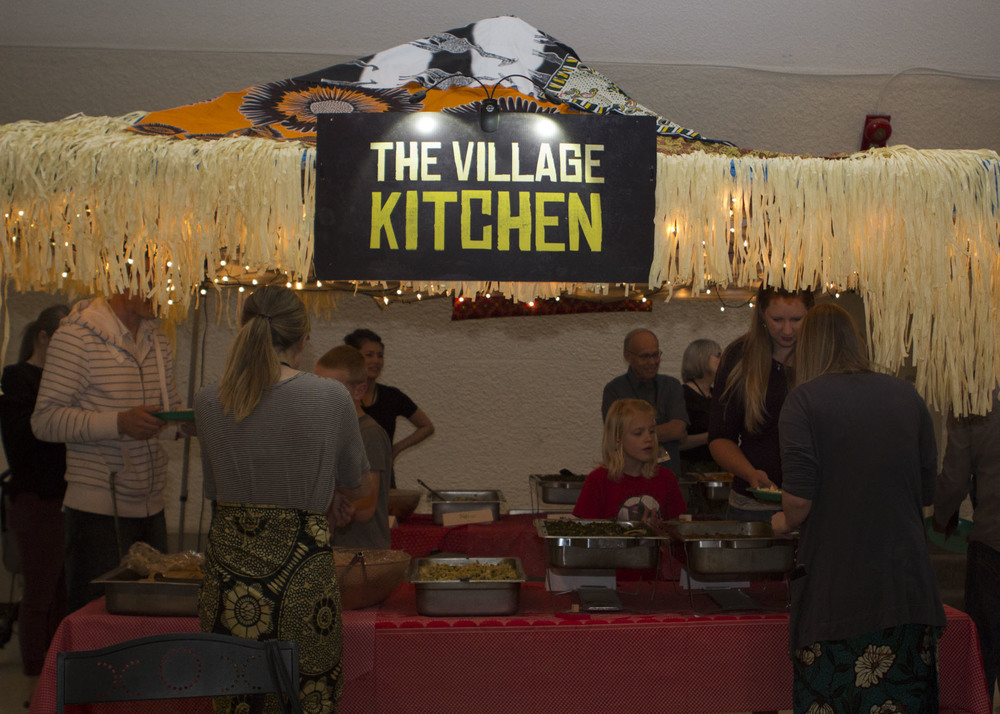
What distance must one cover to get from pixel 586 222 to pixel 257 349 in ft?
2.79

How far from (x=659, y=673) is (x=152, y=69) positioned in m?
5.18

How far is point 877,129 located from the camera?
596cm

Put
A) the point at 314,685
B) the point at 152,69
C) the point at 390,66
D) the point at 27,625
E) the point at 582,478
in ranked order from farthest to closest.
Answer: the point at 152,69 → the point at 582,478 → the point at 27,625 → the point at 390,66 → the point at 314,685

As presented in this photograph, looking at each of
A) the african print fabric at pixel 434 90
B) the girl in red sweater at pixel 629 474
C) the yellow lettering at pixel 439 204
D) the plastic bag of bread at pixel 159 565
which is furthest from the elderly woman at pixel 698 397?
the plastic bag of bread at pixel 159 565

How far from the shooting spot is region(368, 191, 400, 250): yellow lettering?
85.7 inches

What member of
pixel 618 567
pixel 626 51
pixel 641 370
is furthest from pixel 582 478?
pixel 626 51

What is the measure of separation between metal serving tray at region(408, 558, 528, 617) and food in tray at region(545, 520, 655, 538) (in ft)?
0.72

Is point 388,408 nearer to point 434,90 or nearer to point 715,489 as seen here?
point 715,489

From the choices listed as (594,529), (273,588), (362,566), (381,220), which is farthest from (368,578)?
(381,220)

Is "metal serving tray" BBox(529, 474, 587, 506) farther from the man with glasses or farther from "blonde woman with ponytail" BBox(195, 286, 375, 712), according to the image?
"blonde woman with ponytail" BBox(195, 286, 375, 712)

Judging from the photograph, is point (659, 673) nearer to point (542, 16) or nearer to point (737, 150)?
point (737, 150)

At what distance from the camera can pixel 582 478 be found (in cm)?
402

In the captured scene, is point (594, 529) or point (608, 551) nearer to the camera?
point (608, 551)

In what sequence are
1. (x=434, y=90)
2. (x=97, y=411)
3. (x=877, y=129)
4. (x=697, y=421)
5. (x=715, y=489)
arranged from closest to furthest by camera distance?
(x=434, y=90) < (x=97, y=411) < (x=715, y=489) < (x=697, y=421) < (x=877, y=129)
